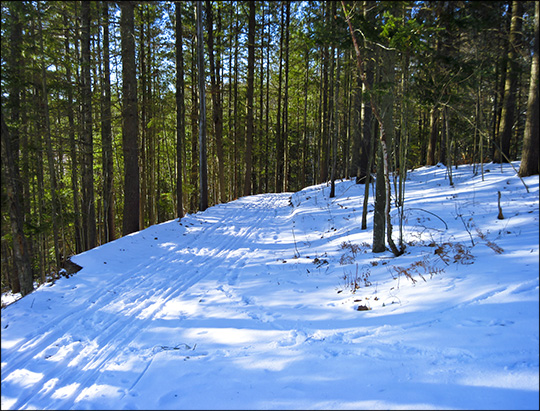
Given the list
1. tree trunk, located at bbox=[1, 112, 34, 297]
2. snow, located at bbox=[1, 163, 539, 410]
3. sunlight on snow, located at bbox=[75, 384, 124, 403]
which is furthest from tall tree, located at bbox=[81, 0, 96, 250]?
sunlight on snow, located at bbox=[75, 384, 124, 403]

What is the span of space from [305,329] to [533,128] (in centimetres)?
780

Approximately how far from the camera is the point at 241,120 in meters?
27.6

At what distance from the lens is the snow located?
8.82ft

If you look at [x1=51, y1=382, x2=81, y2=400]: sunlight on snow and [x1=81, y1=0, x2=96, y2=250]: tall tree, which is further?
[x1=81, y1=0, x2=96, y2=250]: tall tree

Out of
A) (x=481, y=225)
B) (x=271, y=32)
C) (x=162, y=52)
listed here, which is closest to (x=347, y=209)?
(x=481, y=225)

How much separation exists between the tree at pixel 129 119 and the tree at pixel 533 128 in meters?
10.9

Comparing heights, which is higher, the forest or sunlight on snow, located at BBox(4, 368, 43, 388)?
the forest

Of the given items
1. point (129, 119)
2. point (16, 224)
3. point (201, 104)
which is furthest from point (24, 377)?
point (201, 104)

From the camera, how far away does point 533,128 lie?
23.8 feet

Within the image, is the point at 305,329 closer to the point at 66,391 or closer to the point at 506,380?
the point at 506,380

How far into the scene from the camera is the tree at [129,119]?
32.4ft

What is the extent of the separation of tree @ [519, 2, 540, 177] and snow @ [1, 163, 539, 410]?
74 centimetres

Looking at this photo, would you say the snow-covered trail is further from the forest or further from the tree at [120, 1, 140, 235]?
the tree at [120, 1, 140, 235]

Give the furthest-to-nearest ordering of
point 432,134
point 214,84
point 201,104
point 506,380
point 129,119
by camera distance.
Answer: point 214,84 < point 432,134 < point 201,104 < point 129,119 < point 506,380
